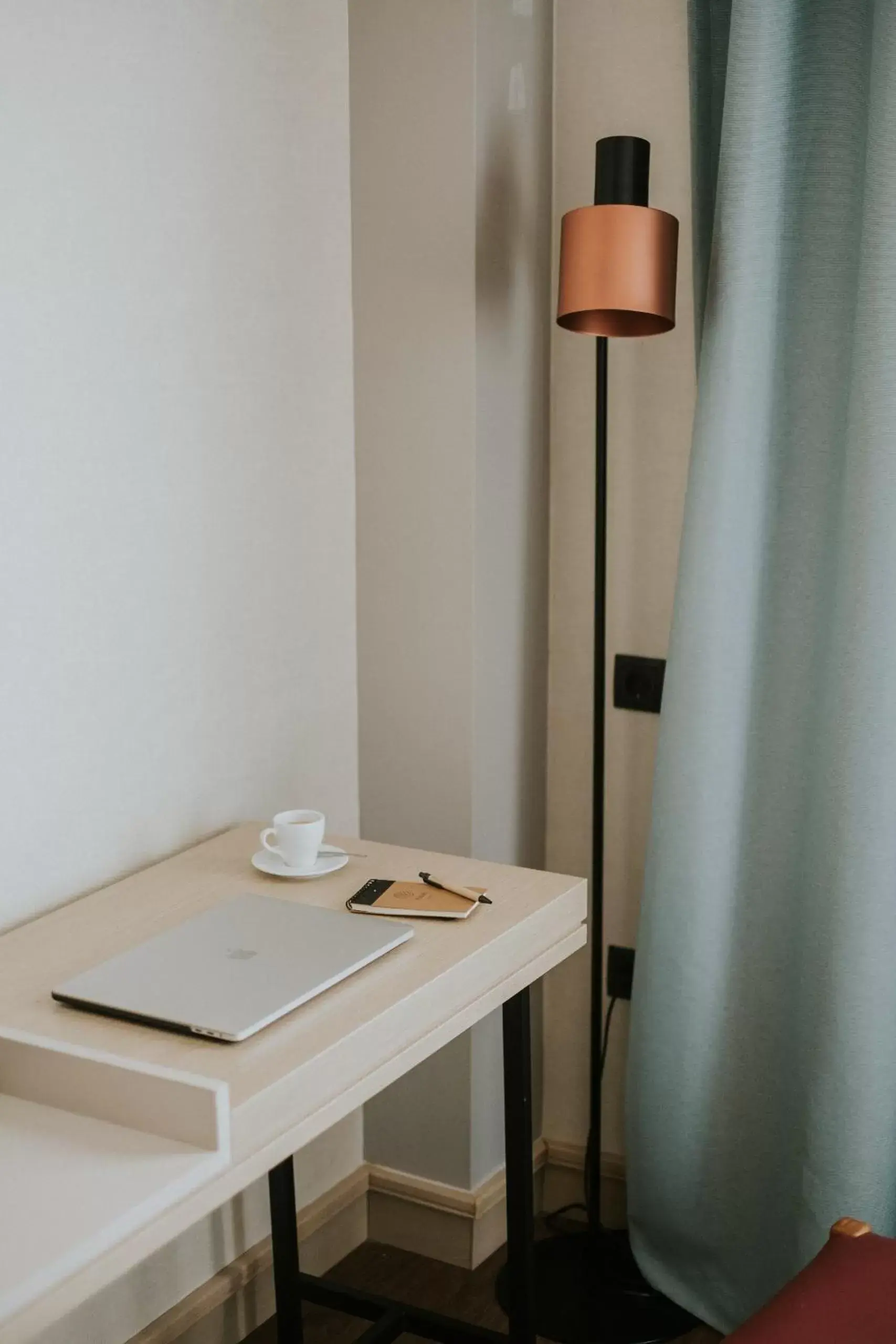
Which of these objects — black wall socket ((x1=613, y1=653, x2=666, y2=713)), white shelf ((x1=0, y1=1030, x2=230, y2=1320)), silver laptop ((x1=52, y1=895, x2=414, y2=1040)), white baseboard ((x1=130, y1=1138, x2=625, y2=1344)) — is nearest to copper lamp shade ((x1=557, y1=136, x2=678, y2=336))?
black wall socket ((x1=613, y1=653, x2=666, y2=713))

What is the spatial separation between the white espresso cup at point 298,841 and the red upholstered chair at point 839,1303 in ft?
2.25

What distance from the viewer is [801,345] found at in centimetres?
190

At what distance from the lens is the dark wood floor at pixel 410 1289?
2.05 meters

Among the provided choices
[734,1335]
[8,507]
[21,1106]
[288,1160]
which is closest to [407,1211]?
[288,1160]

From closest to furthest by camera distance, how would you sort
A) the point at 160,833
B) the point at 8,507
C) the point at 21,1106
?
1. the point at 21,1106
2. the point at 8,507
3. the point at 160,833

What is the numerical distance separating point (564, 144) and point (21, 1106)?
162 centimetres

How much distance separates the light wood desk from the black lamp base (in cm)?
30

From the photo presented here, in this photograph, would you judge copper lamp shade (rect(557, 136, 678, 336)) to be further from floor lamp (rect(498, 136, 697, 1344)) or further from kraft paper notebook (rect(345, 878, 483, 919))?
kraft paper notebook (rect(345, 878, 483, 919))

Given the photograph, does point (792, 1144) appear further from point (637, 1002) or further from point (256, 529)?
point (256, 529)

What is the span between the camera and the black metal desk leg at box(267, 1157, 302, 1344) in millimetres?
1814

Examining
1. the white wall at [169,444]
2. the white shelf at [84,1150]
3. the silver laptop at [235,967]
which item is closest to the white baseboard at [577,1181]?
the white wall at [169,444]

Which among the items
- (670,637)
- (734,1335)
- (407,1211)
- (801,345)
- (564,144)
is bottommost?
(407,1211)

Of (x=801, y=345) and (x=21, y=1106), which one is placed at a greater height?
(x=801, y=345)

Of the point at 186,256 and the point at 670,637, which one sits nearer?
the point at 186,256
